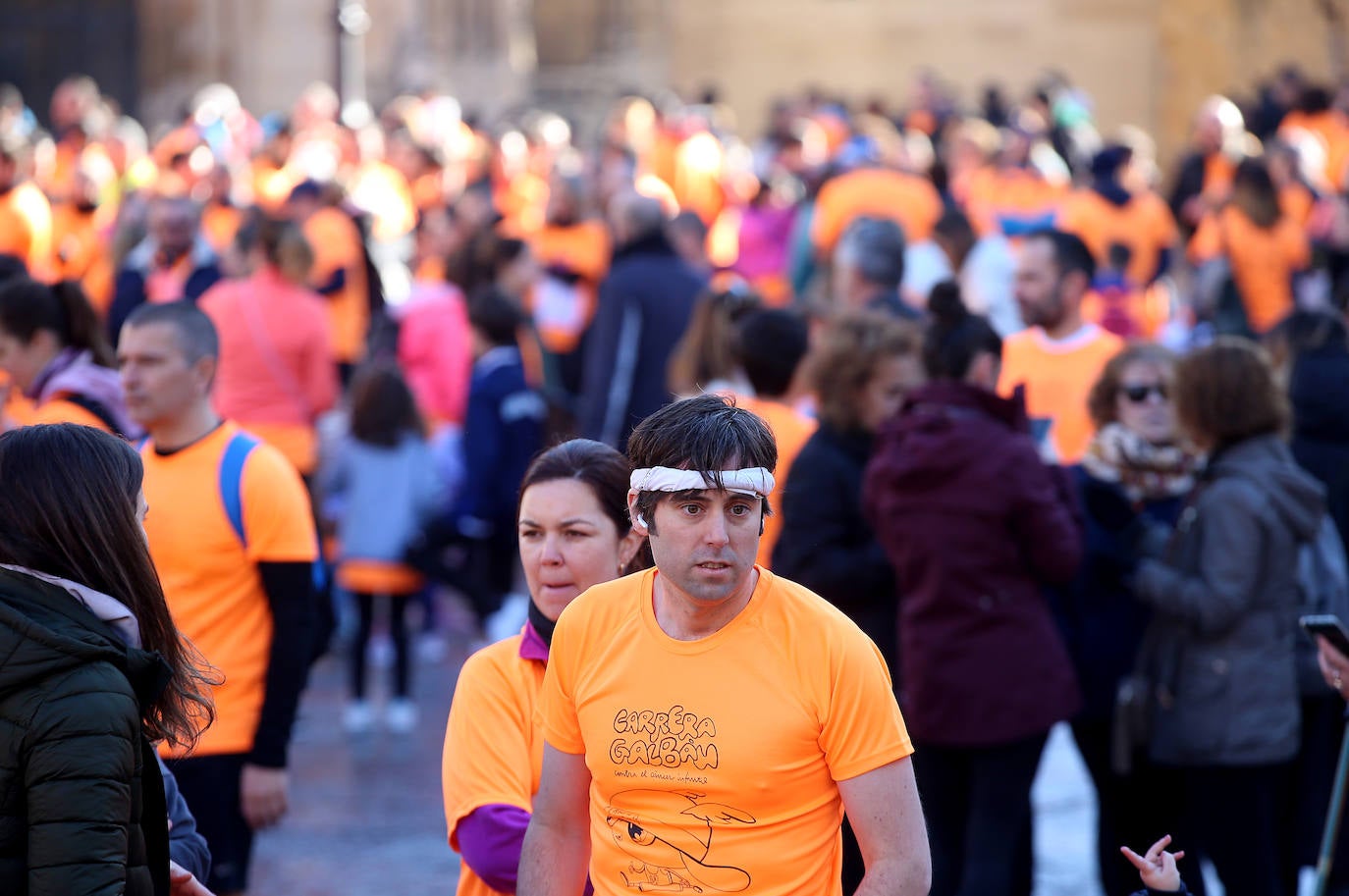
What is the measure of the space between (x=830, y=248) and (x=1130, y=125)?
1793cm

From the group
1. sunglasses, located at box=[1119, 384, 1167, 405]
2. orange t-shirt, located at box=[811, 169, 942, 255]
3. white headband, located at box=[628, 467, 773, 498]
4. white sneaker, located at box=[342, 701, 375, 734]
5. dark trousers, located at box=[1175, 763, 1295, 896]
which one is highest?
orange t-shirt, located at box=[811, 169, 942, 255]

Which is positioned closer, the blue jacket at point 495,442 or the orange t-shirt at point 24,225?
the blue jacket at point 495,442

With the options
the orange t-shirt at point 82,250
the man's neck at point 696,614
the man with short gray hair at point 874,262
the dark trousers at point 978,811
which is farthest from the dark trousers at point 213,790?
the orange t-shirt at point 82,250

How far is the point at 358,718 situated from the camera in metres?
8.36

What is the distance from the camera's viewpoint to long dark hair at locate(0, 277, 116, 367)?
5.58m

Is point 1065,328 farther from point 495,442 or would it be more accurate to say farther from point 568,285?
point 568,285

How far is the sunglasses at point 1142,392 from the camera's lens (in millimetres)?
5504

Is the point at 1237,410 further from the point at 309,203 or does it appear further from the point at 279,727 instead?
the point at 309,203

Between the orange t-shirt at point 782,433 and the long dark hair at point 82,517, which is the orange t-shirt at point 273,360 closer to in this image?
the orange t-shirt at point 782,433

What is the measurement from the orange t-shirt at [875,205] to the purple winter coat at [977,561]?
6027 millimetres

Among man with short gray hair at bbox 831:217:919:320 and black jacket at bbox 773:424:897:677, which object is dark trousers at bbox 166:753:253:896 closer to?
black jacket at bbox 773:424:897:677

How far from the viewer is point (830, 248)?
36.5 feet

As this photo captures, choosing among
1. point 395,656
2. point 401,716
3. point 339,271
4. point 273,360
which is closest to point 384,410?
point 273,360

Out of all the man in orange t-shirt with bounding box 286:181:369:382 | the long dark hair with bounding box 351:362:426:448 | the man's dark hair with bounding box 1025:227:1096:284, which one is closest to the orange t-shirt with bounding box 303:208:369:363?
the man in orange t-shirt with bounding box 286:181:369:382
